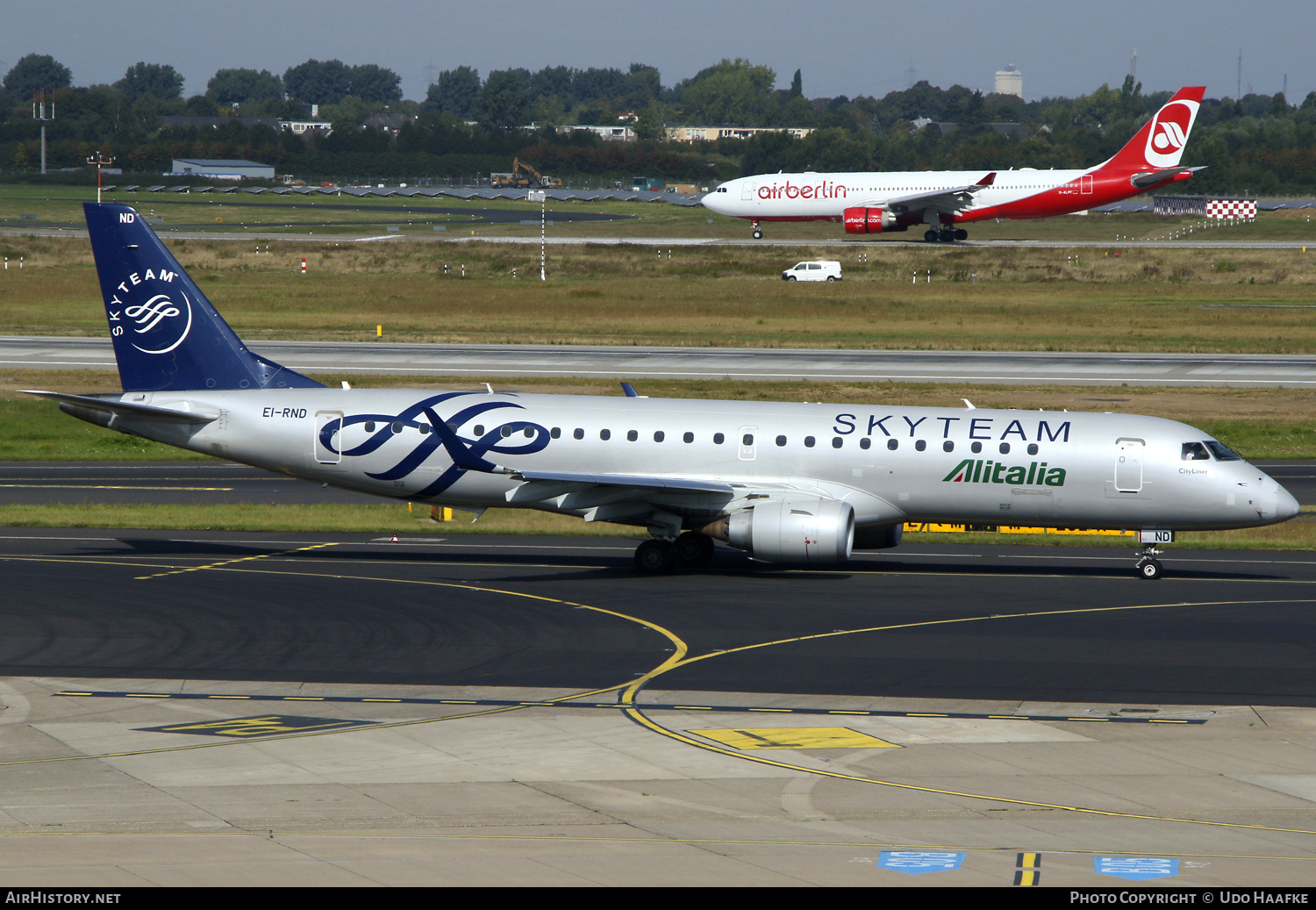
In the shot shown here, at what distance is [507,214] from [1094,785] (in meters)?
172

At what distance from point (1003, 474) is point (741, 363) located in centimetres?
3793

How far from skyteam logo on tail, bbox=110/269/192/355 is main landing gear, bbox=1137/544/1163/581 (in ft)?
79.3

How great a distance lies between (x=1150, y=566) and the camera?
104ft

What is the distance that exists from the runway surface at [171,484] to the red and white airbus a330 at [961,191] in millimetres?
71553

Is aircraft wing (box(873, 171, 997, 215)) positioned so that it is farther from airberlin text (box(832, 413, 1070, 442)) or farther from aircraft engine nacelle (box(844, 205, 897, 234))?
airberlin text (box(832, 413, 1070, 442))

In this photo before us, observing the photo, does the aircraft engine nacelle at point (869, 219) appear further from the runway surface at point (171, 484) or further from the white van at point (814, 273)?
the runway surface at point (171, 484)

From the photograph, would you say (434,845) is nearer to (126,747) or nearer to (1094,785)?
(126,747)

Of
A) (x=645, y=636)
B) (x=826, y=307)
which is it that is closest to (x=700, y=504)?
(x=645, y=636)

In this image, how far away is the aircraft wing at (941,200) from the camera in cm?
11669

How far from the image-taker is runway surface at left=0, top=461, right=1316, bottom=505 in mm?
42219

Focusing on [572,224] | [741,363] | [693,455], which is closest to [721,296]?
[741,363]

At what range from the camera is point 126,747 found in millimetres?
18688

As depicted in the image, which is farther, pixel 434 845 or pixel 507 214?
pixel 507 214

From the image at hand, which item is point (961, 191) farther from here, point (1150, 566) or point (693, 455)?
point (693, 455)
